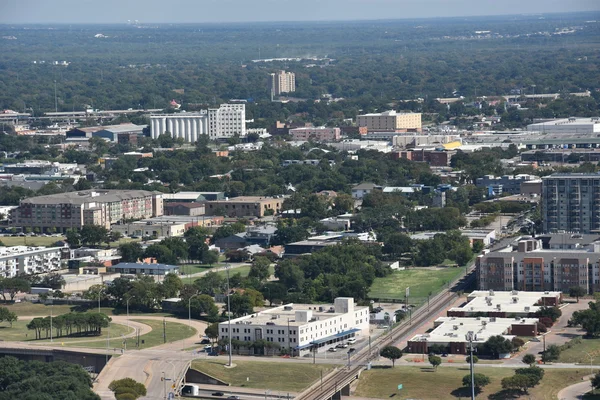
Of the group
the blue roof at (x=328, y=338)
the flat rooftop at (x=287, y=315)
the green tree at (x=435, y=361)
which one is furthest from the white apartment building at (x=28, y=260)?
the green tree at (x=435, y=361)

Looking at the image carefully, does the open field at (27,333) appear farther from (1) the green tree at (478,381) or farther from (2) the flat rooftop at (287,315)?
(1) the green tree at (478,381)

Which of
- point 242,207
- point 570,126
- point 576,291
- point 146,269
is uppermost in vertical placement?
point 576,291

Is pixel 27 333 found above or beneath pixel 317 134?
above

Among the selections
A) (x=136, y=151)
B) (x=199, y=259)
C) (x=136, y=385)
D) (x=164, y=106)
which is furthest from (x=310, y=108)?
(x=136, y=385)

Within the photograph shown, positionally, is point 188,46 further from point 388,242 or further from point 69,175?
point 388,242

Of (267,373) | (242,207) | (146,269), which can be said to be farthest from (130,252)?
(267,373)

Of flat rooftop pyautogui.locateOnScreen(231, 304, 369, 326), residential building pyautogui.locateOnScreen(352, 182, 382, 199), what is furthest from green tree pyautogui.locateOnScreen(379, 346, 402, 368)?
residential building pyautogui.locateOnScreen(352, 182, 382, 199)

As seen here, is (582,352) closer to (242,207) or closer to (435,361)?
(435,361)
